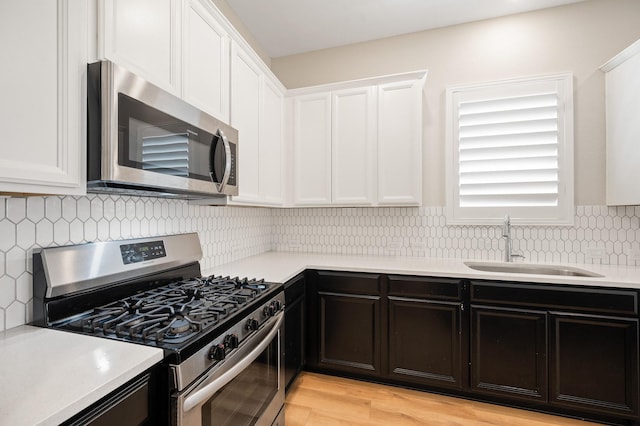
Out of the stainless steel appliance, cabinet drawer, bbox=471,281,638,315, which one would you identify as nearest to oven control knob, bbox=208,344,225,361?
the stainless steel appliance

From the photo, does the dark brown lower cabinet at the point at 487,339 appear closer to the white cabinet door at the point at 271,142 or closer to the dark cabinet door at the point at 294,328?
the dark cabinet door at the point at 294,328

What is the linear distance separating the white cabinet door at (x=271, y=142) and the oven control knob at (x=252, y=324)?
115 cm

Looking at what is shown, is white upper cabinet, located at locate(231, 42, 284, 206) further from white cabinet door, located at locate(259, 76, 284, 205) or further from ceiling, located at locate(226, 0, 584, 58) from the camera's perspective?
ceiling, located at locate(226, 0, 584, 58)

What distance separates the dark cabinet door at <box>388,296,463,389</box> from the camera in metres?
2.06

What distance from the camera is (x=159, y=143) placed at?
1219 mm

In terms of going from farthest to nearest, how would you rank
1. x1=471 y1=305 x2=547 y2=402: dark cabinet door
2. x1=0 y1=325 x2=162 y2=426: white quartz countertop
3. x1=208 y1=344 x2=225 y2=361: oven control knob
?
x1=471 y1=305 x2=547 y2=402: dark cabinet door < x1=208 y1=344 x2=225 y2=361: oven control knob < x1=0 y1=325 x2=162 y2=426: white quartz countertop

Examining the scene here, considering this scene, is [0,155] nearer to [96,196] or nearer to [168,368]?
[96,196]

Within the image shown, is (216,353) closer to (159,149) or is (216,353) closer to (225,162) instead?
(159,149)

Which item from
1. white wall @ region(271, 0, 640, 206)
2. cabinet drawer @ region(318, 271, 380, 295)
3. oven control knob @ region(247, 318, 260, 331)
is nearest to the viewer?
oven control knob @ region(247, 318, 260, 331)

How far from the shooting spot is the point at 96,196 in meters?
1.37

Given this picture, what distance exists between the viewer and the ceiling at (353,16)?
238cm

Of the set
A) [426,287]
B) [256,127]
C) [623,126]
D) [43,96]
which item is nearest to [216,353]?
[43,96]

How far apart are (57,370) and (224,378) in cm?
49

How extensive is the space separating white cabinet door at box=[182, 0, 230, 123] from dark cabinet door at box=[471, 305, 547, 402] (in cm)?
215
